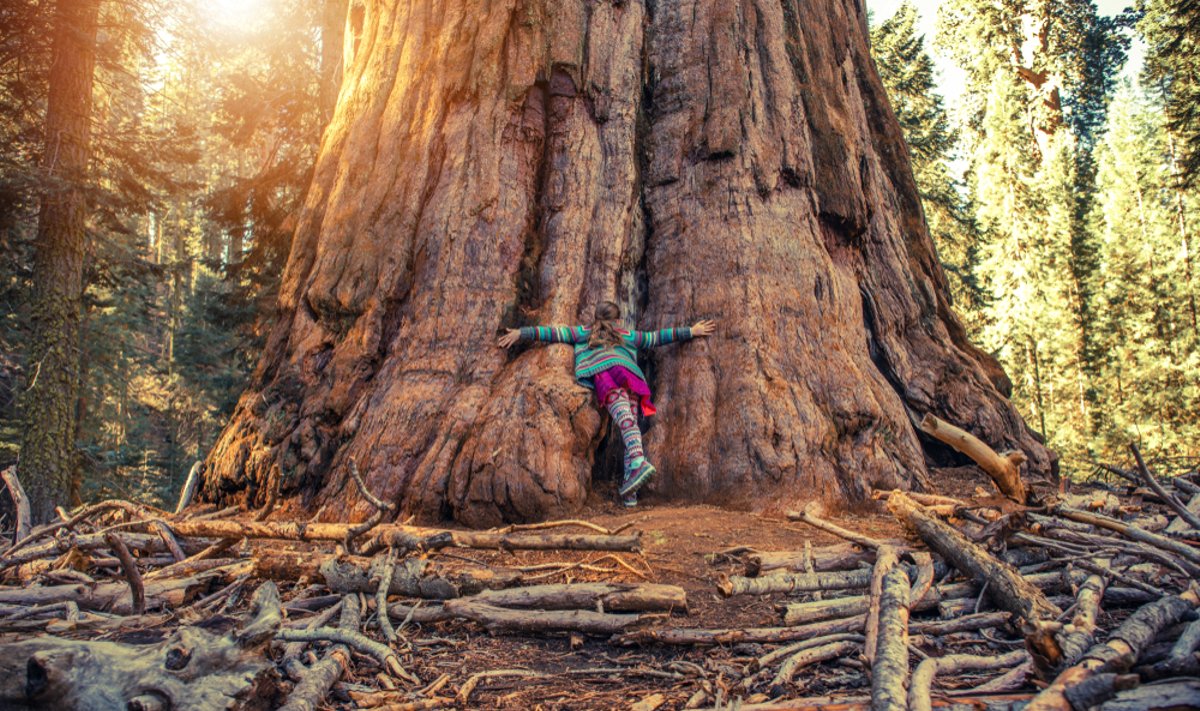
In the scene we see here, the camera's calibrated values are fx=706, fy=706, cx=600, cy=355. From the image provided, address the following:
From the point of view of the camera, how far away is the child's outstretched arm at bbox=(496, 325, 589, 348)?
6.05 meters

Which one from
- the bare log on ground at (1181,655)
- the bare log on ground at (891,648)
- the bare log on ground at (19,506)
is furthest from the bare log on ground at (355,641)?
the bare log on ground at (19,506)

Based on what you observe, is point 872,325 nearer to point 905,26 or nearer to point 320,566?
point 320,566

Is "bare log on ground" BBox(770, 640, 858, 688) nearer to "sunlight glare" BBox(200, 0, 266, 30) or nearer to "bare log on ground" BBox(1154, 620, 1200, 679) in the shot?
"bare log on ground" BBox(1154, 620, 1200, 679)

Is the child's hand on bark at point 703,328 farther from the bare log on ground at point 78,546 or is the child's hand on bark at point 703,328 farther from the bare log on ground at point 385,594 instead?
the bare log on ground at point 78,546

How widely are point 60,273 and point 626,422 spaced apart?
9.94m

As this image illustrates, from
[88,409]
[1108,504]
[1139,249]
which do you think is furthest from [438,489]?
[1139,249]

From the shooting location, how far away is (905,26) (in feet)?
72.2

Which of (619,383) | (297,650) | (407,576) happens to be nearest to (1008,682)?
(297,650)

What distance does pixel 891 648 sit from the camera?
2324 millimetres

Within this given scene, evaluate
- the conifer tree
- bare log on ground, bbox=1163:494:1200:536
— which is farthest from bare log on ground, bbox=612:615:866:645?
the conifer tree

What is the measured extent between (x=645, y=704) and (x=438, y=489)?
319cm

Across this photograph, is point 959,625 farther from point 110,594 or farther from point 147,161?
point 147,161

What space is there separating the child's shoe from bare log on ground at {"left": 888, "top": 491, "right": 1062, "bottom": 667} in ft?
6.97

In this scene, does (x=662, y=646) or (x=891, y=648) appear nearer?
(x=891, y=648)
